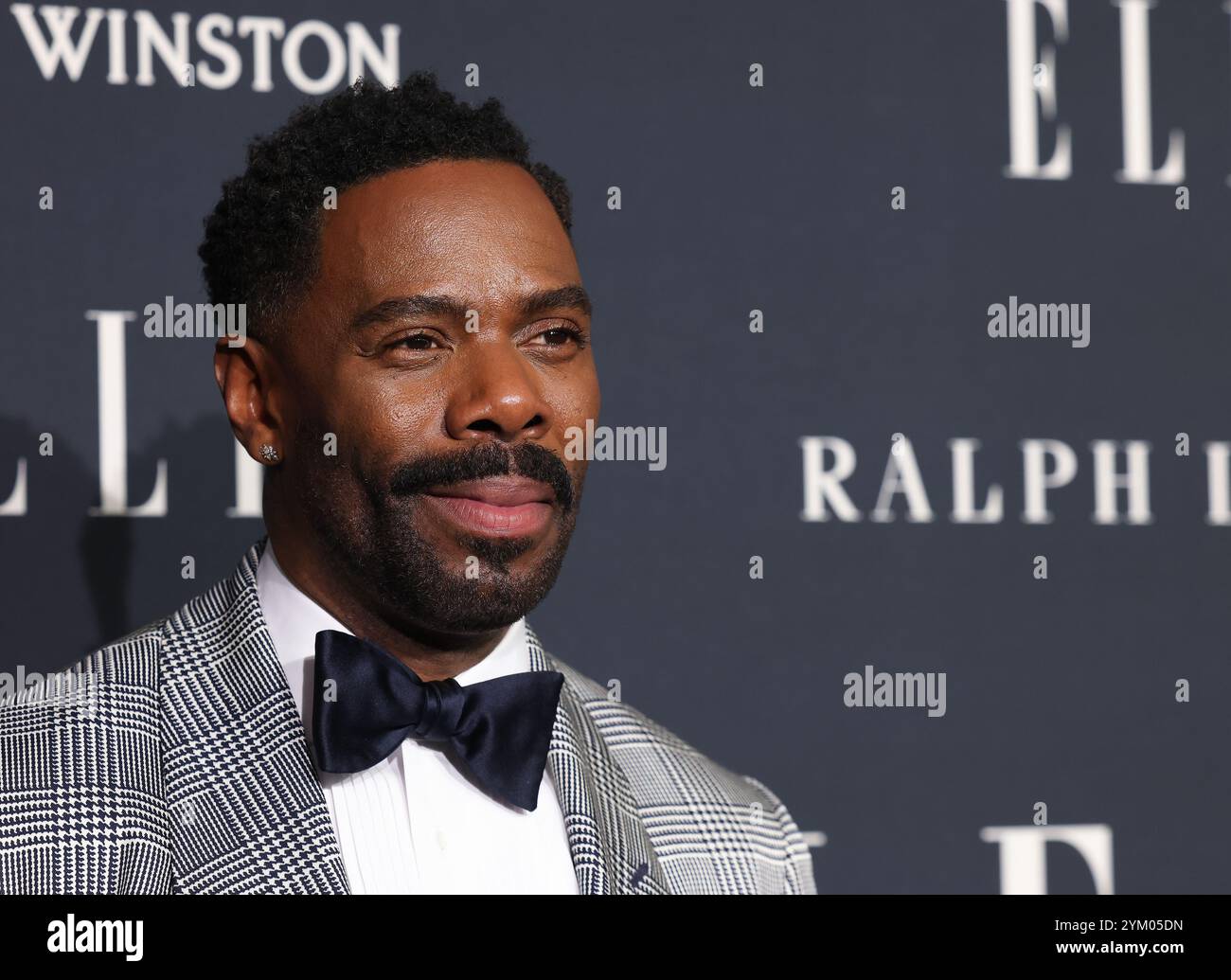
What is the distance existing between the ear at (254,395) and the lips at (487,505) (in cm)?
19

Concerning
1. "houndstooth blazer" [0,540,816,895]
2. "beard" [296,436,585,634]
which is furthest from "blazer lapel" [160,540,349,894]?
"beard" [296,436,585,634]

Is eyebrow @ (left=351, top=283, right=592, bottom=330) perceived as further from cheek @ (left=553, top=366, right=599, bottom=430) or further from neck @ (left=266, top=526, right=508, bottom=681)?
neck @ (left=266, top=526, right=508, bottom=681)

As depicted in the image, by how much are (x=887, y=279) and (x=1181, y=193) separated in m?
0.53

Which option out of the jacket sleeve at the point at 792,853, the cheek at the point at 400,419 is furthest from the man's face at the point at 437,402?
the jacket sleeve at the point at 792,853

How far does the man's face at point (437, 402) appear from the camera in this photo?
4.95 ft

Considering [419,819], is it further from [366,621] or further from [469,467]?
[469,467]

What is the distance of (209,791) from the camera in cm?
147

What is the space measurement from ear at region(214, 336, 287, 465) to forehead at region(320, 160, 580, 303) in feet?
0.36

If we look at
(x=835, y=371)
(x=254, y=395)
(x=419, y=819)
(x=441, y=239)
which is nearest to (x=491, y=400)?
(x=441, y=239)

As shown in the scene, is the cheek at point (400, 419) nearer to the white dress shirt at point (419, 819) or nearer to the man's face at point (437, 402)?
the man's face at point (437, 402)

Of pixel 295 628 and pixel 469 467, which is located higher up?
pixel 469 467

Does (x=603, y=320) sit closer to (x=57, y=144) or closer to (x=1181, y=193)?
(x=57, y=144)

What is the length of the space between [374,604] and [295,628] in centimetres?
8
